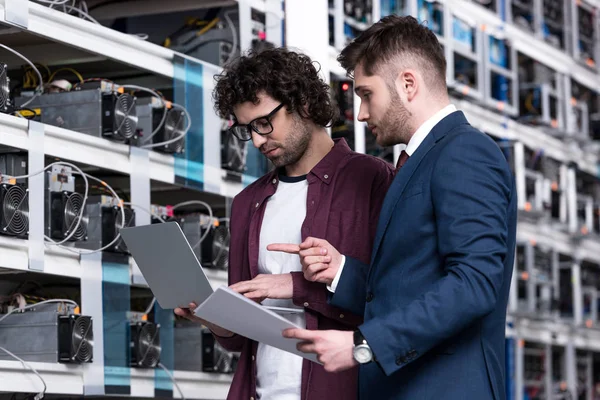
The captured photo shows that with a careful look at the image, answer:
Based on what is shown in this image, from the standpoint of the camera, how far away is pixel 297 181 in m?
2.83

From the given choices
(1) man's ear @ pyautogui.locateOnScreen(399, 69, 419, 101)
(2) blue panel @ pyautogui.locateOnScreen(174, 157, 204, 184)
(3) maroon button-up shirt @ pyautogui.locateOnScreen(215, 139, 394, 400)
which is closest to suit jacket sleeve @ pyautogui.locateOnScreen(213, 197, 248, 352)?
(3) maroon button-up shirt @ pyautogui.locateOnScreen(215, 139, 394, 400)

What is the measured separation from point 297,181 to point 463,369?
2.77ft

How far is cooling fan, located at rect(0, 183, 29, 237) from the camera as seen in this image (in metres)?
3.39

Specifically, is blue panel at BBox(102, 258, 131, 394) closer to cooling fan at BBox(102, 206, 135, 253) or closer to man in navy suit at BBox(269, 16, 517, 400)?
cooling fan at BBox(102, 206, 135, 253)

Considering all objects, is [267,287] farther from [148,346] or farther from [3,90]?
[148,346]

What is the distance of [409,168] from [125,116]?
196cm

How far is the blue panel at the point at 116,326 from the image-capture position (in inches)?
153

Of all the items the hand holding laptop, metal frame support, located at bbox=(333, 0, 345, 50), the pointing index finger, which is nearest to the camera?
the pointing index finger

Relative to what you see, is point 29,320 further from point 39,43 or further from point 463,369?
point 463,369

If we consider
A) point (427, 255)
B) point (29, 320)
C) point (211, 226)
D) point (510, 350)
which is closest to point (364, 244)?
point (427, 255)

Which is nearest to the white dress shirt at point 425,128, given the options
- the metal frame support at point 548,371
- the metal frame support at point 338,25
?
the metal frame support at point 338,25

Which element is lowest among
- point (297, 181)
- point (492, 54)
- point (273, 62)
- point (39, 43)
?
point (297, 181)

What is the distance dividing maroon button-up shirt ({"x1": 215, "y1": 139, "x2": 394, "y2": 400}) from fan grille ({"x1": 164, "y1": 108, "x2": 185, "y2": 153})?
145 cm

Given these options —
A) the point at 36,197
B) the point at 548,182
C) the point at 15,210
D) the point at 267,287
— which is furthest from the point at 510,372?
the point at 267,287
